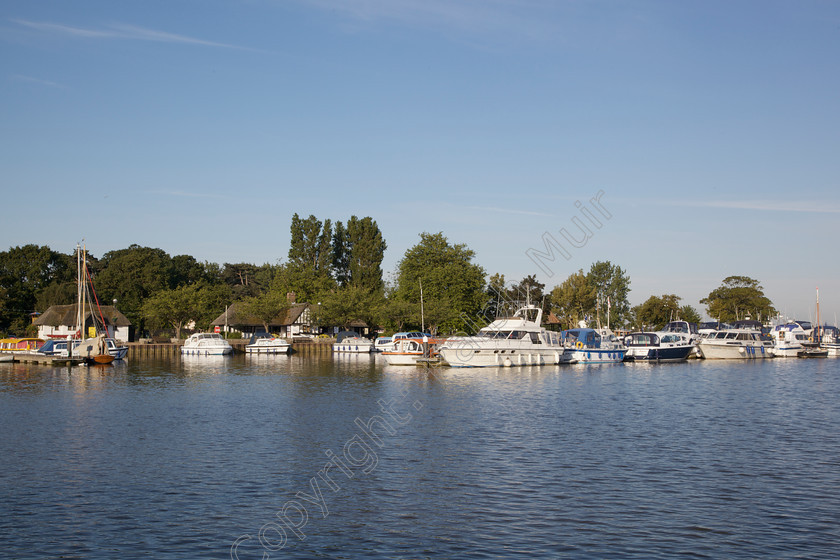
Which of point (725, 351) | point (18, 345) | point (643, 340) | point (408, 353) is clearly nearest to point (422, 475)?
point (408, 353)

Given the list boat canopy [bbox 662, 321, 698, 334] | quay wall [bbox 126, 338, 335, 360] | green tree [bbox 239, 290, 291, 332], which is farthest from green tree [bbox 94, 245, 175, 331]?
boat canopy [bbox 662, 321, 698, 334]

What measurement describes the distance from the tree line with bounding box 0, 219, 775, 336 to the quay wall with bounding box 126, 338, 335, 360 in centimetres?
655

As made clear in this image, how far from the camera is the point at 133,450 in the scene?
2448 cm

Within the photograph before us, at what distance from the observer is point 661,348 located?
7175 cm

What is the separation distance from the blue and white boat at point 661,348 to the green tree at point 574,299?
53.2 metres

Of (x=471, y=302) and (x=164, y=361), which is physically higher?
(x=471, y=302)

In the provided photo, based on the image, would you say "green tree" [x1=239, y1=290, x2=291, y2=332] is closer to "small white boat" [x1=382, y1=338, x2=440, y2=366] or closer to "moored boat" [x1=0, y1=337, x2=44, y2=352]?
"moored boat" [x1=0, y1=337, x2=44, y2=352]

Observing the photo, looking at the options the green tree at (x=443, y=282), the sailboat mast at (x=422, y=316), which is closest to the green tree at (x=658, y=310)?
the green tree at (x=443, y=282)

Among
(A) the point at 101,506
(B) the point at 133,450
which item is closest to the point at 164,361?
(B) the point at 133,450

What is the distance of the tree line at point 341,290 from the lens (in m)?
108

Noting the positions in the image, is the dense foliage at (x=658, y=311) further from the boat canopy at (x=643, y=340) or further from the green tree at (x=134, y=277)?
the green tree at (x=134, y=277)

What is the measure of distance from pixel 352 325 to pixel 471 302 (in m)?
20.2

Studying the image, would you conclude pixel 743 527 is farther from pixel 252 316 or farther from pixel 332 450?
pixel 252 316

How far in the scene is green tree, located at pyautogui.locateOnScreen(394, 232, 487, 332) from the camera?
105 m
